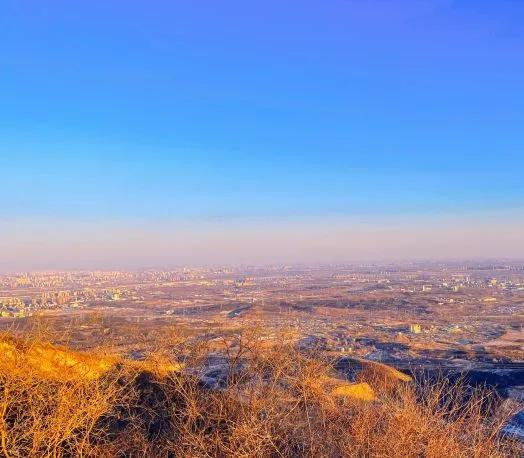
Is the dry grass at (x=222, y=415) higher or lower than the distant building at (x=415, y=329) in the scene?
higher

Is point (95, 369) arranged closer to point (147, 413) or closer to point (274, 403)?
point (147, 413)

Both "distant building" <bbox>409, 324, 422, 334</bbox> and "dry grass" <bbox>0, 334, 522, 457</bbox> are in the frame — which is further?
Answer: "distant building" <bbox>409, 324, 422, 334</bbox>

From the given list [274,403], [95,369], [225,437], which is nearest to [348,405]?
[274,403]

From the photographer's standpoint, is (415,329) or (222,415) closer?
(222,415)

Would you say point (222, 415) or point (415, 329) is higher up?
point (222, 415)

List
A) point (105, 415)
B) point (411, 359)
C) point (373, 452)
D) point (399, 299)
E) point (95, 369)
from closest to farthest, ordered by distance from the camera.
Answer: point (373, 452) < point (105, 415) < point (95, 369) < point (411, 359) < point (399, 299)

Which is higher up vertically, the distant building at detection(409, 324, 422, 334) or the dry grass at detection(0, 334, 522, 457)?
the dry grass at detection(0, 334, 522, 457)

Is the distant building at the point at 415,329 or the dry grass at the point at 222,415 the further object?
the distant building at the point at 415,329

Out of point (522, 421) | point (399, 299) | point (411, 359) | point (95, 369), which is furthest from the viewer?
point (399, 299)
